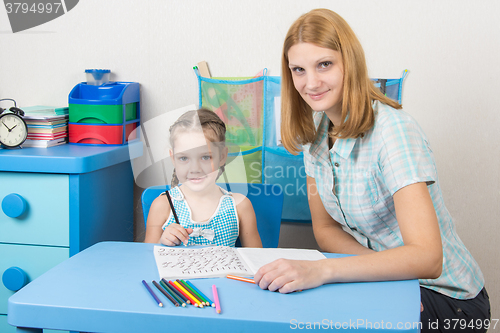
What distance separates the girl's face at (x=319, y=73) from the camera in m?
1.03

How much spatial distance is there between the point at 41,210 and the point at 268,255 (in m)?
0.84

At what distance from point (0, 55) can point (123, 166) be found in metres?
0.78

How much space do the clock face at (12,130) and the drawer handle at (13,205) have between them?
Result: 8.7 inches

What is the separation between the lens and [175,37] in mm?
1771

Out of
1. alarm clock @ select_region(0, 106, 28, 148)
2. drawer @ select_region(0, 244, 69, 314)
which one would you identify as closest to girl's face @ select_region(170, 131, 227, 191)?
drawer @ select_region(0, 244, 69, 314)

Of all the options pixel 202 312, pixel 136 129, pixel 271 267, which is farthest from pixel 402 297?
pixel 136 129

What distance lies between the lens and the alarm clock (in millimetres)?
1499

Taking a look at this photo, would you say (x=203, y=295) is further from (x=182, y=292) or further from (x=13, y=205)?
(x=13, y=205)

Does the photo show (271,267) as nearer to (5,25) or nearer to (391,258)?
(391,258)

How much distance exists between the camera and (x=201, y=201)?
1.32 metres

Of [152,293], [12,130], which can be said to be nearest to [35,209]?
[12,130]

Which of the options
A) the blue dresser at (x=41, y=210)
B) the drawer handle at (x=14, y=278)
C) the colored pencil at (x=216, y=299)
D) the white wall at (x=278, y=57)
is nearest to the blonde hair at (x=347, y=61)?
the colored pencil at (x=216, y=299)

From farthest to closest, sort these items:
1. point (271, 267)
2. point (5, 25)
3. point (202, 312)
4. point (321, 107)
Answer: point (5, 25) → point (321, 107) → point (271, 267) → point (202, 312)

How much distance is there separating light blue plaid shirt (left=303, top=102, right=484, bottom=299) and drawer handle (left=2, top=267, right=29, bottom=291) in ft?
3.25
